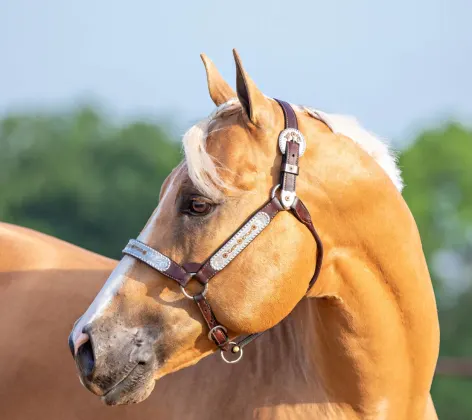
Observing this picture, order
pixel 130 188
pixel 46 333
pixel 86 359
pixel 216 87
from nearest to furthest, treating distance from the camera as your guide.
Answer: pixel 86 359 < pixel 216 87 < pixel 46 333 < pixel 130 188

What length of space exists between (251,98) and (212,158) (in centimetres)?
29

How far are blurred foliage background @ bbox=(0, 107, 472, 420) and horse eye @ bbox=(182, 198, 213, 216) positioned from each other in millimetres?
32023

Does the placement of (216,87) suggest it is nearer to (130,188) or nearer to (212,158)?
(212,158)

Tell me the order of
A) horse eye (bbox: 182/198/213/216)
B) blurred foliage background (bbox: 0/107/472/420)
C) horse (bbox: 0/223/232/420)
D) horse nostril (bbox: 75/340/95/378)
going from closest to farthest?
horse nostril (bbox: 75/340/95/378)
horse eye (bbox: 182/198/213/216)
horse (bbox: 0/223/232/420)
blurred foliage background (bbox: 0/107/472/420)

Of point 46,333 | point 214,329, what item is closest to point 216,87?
point 214,329

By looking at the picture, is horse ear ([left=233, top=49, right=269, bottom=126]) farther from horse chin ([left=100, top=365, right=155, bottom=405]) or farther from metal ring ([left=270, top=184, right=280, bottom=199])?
horse chin ([left=100, top=365, right=155, bottom=405])

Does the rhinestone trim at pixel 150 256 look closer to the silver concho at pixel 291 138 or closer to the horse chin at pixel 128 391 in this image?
the horse chin at pixel 128 391

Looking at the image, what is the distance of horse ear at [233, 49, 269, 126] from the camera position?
11.7 ft

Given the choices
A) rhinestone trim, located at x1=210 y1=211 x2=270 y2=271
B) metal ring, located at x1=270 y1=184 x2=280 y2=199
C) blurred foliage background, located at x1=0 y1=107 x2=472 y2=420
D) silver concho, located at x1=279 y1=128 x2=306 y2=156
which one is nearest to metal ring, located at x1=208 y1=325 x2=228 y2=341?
rhinestone trim, located at x1=210 y1=211 x2=270 y2=271

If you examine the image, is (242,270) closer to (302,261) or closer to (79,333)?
(302,261)

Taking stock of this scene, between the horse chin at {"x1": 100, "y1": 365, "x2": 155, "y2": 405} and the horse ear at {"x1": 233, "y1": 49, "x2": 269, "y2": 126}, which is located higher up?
the horse ear at {"x1": 233, "y1": 49, "x2": 269, "y2": 126}

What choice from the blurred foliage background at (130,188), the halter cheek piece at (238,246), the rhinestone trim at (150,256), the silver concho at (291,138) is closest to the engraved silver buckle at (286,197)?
the halter cheek piece at (238,246)

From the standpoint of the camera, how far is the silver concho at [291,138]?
12.0ft

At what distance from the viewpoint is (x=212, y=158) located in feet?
11.8
